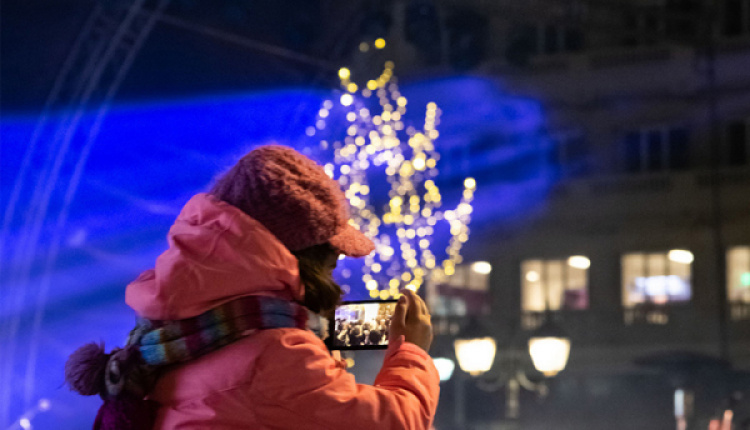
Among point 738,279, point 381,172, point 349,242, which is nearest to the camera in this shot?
point 349,242

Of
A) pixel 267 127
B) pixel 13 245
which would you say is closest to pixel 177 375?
pixel 13 245

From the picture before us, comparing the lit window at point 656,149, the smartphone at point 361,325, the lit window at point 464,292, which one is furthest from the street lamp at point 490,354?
the smartphone at point 361,325

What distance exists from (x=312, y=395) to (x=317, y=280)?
0.14 m

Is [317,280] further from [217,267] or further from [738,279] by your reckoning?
[738,279]

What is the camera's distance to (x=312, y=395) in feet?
2.74

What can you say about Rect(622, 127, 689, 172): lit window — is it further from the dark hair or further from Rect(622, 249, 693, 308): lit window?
the dark hair

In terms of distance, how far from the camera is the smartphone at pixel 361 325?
1041mm

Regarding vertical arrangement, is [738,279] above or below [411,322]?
above

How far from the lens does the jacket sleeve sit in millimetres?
837

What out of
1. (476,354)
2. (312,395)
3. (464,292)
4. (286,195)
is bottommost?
(312,395)

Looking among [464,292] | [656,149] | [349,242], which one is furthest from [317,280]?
[656,149]

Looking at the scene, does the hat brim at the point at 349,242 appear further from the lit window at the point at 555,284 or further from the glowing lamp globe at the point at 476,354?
the lit window at the point at 555,284

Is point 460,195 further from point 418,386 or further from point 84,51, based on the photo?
point 418,386

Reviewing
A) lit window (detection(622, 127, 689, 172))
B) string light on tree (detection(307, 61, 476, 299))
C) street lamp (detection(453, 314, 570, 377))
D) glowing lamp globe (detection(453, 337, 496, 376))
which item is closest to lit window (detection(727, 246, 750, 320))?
lit window (detection(622, 127, 689, 172))
